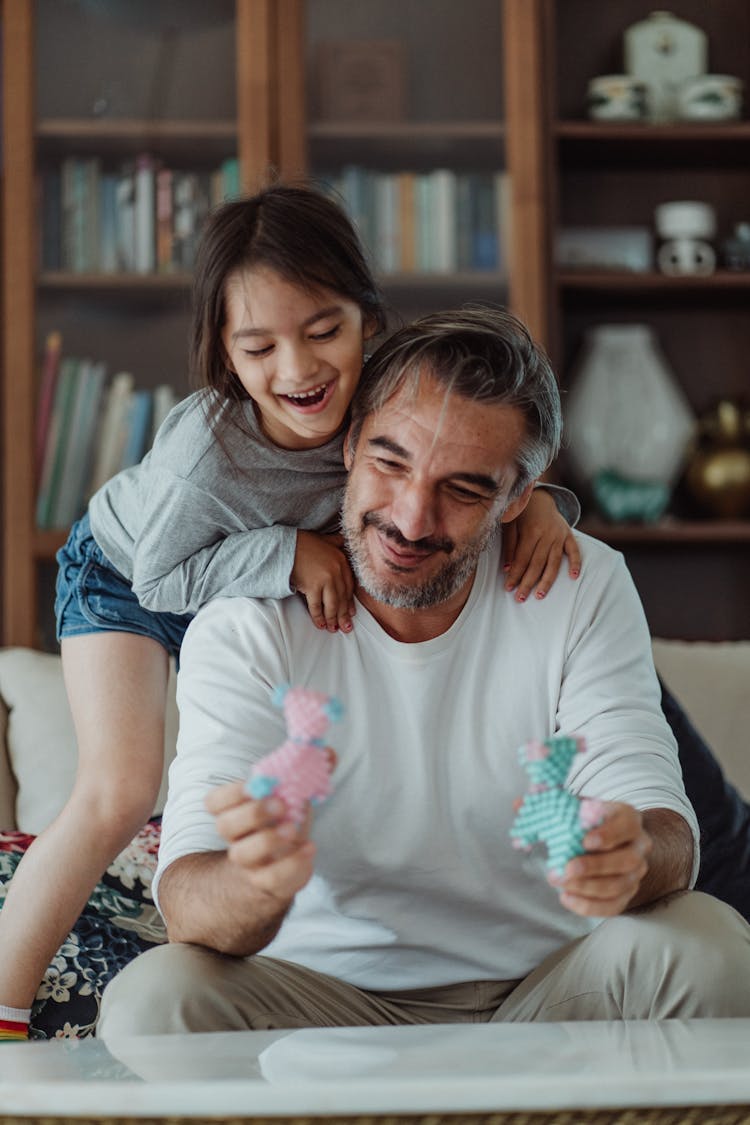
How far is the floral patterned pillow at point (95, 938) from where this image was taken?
1.59 metres

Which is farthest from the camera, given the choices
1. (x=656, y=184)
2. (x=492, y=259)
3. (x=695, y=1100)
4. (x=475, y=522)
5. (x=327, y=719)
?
(x=656, y=184)

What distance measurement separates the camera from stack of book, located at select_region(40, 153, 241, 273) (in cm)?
283

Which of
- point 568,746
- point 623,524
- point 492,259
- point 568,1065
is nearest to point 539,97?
point 492,259

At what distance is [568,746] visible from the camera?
1.05 meters

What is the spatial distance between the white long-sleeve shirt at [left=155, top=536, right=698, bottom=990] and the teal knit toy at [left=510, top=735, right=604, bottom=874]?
0.31m

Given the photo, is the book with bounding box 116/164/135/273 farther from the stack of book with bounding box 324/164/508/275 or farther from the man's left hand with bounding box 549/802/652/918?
the man's left hand with bounding box 549/802/652/918

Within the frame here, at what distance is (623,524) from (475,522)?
4.98 ft

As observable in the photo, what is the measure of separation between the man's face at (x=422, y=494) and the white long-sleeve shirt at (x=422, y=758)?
72 millimetres

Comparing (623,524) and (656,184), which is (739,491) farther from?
(656,184)

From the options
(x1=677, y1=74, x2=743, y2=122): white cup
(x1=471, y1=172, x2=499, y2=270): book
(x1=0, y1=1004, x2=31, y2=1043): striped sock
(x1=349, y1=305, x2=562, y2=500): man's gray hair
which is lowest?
(x1=0, y1=1004, x2=31, y2=1043): striped sock

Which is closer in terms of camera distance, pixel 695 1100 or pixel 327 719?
pixel 695 1100

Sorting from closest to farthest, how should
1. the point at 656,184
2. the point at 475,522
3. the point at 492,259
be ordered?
the point at 475,522
the point at 492,259
the point at 656,184

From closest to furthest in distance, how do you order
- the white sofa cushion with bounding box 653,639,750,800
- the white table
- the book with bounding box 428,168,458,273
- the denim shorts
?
the white table < the denim shorts < the white sofa cushion with bounding box 653,639,750,800 < the book with bounding box 428,168,458,273

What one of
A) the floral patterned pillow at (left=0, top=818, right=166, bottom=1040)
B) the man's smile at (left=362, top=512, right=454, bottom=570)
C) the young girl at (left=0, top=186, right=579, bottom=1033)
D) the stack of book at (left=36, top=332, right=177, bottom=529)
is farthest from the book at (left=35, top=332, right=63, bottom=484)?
the man's smile at (left=362, top=512, right=454, bottom=570)
